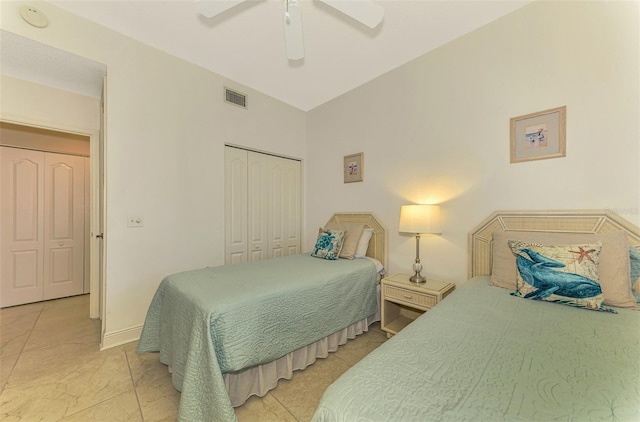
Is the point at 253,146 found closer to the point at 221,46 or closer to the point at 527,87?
the point at 221,46

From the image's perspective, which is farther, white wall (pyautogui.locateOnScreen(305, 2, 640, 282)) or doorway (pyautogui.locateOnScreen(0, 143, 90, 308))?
doorway (pyautogui.locateOnScreen(0, 143, 90, 308))

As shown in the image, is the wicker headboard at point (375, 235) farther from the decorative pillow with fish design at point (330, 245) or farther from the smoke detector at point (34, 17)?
the smoke detector at point (34, 17)

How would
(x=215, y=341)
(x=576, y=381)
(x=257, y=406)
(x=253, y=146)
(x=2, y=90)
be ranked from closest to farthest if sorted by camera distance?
1. (x=576, y=381)
2. (x=215, y=341)
3. (x=257, y=406)
4. (x=2, y=90)
5. (x=253, y=146)

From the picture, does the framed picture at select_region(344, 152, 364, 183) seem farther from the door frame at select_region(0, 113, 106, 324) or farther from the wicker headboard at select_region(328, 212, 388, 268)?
the door frame at select_region(0, 113, 106, 324)

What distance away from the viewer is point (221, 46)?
239cm

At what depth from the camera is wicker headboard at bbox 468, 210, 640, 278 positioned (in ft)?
5.16

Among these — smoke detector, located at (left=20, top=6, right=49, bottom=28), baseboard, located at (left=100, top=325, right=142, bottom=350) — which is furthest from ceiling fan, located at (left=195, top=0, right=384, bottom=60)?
baseboard, located at (left=100, top=325, right=142, bottom=350)

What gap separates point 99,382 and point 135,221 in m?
1.24

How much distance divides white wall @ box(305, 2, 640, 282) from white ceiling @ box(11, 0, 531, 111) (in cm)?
22

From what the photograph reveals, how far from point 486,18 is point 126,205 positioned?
3.47 m

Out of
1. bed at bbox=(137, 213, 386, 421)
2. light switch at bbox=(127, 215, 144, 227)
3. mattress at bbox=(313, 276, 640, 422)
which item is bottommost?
bed at bbox=(137, 213, 386, 421)

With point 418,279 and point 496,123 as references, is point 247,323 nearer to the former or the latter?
point 418,279

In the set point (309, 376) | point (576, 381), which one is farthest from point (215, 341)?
point (576, 381)

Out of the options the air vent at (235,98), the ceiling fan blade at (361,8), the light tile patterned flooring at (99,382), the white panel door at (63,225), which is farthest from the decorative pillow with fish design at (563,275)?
the white panel door at (63,225)
